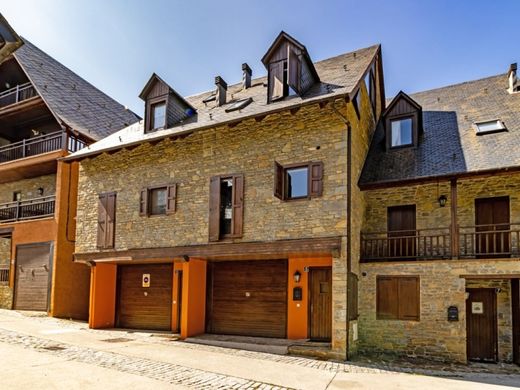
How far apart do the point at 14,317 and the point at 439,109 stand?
17640mm

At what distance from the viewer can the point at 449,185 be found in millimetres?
13102

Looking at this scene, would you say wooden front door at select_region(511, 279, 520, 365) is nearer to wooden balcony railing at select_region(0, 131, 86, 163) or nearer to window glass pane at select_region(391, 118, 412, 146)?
window glass pane at select_region(391, 118, 412, 146)

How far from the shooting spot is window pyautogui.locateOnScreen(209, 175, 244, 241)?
1271 cm

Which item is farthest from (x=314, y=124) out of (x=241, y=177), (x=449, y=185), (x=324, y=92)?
(x=449, y=185)

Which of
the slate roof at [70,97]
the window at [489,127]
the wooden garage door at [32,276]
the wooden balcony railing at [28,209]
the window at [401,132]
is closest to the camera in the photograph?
the window at [489,127]

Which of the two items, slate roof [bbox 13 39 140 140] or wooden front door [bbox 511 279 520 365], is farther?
slate roof [bbox 13 39 140 140]

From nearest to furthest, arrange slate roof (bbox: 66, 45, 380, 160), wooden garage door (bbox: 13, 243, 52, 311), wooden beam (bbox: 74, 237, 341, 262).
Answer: wooden beam (bbox: 74, 237, 341, 262)
slate roof (bbox: 66, 45, 380, 160)
wooden garage door (bbox: 13, 243, 52, 311)

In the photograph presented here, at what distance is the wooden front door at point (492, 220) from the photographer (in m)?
12.5

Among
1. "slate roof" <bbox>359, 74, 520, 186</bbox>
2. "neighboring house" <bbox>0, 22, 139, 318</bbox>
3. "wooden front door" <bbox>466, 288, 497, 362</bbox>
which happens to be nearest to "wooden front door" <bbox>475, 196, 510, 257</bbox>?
"wooden front door" <bbox>466, 288, 497, 362</bbox>

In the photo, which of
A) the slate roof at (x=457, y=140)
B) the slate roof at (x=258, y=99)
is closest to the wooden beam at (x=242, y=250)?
the slate roof at (x=457, y=140)

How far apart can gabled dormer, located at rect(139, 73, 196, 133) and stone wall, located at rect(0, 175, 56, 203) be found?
24.1 ft

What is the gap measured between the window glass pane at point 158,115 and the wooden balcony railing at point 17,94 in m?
7.69

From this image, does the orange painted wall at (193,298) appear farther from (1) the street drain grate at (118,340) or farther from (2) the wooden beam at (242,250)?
(1) the street drain grate at (118,340)

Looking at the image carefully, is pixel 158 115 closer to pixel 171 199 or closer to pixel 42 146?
pixel 171 199
